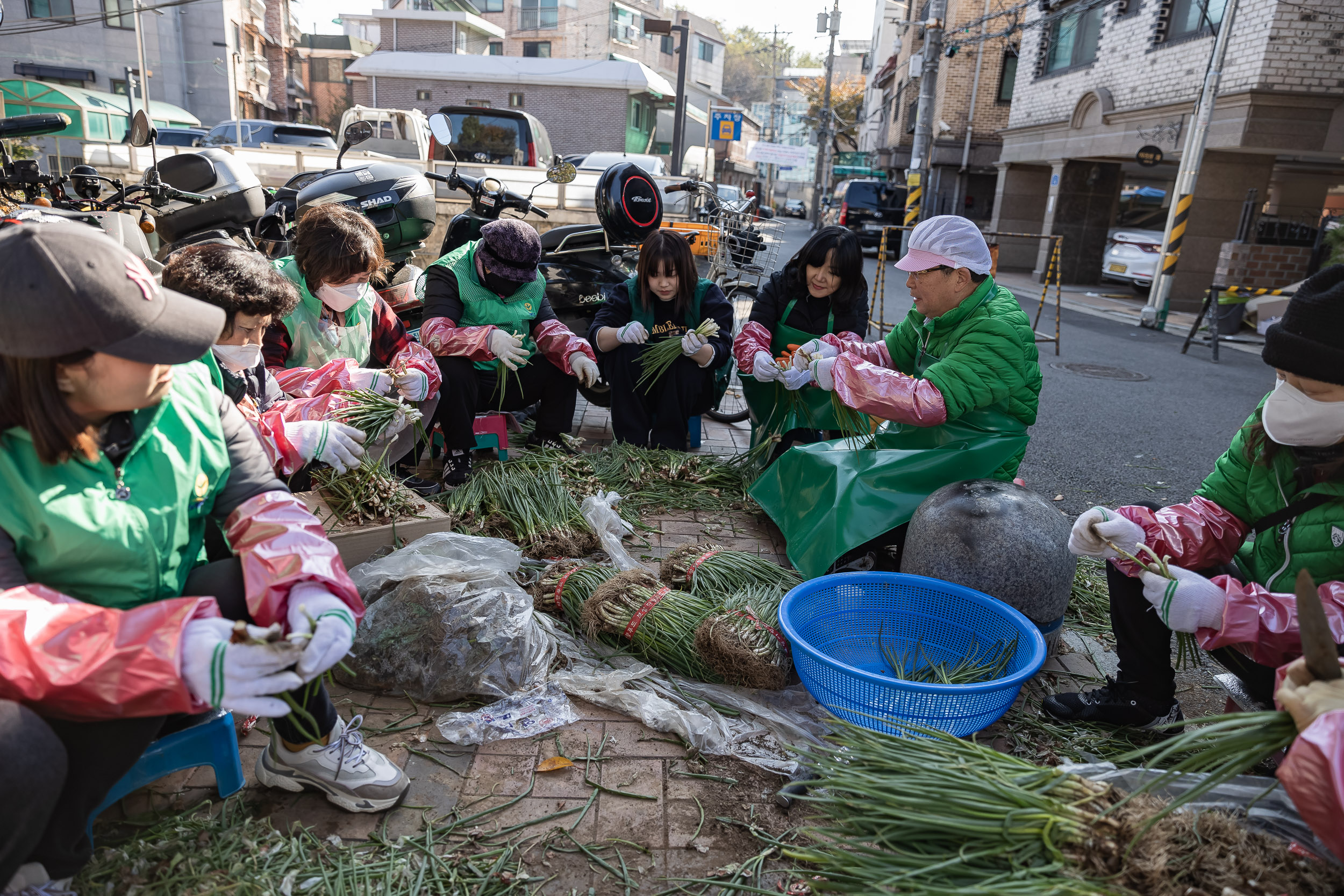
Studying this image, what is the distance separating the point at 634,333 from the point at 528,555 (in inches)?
62.1

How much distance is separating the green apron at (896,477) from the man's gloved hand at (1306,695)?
5.21ft

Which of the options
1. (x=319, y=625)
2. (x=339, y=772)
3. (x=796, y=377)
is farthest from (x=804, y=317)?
(x=319, y=625)

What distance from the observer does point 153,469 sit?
1.64 m

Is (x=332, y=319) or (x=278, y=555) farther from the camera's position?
(x=332, y=319)

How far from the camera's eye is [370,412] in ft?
10.00

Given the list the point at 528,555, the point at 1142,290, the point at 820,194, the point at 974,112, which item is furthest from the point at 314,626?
the point at 820,194

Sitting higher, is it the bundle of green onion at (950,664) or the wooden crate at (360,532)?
the wooden crate at (360,532)

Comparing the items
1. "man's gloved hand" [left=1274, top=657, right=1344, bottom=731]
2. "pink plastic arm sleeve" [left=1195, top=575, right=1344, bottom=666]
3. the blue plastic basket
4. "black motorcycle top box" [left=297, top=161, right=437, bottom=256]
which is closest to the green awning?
"black motorcycle top box" [left=297, top=161, right=437, bottom=256]

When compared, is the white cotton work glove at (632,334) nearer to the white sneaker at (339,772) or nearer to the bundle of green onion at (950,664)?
the bundle of green onion at (950,664)

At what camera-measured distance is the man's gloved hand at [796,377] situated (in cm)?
389

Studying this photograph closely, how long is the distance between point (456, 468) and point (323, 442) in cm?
155

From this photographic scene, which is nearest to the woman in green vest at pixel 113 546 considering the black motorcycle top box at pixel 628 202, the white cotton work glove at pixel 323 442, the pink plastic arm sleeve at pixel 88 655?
the pink plastic arm sleeve at pixel 88 655

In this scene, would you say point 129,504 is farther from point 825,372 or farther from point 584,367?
point 584,367

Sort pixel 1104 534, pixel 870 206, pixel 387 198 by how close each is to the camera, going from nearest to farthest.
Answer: pixel 1104 534 → pixel 387 198 → pixel 870 206
